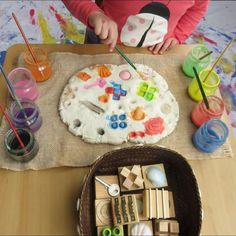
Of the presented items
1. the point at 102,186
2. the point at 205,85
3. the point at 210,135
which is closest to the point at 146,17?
the point at 205,85

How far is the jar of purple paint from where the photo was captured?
607mm

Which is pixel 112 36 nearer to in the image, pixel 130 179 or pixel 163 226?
pixel 130 179

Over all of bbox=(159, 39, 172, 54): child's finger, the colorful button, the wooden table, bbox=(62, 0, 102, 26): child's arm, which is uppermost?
bbox=(62, 0, 102, 26): child's arm

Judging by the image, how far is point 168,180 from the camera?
1.96 ft

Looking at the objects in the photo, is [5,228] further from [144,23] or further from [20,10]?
[20,10]

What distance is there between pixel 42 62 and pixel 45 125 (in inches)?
6.8

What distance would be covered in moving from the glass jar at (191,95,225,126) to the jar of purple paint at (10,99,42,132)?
0.38 meters

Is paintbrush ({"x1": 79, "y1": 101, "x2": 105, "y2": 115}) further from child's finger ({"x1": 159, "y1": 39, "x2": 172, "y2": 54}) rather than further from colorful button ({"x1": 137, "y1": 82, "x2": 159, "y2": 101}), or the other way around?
child's finger ({"x1": 159, "y1": 39, "x2": 172, "y2": 54})

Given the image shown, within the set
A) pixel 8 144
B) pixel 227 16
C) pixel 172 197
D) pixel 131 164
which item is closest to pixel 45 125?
pixel 8 144

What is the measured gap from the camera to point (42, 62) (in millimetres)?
695

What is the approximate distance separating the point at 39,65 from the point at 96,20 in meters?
0.19

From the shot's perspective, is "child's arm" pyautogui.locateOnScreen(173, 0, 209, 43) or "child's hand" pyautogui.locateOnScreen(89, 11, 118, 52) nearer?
"child's hand" pyautogui.locateOnScreen(89, 11, 118, 52)

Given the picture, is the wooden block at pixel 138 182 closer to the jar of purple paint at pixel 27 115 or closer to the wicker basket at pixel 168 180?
the wicker basket at pixel 168 180

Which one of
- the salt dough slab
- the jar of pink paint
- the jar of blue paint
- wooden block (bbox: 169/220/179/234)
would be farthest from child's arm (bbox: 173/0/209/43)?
wooden block (bbox: 169/220/179/234)
